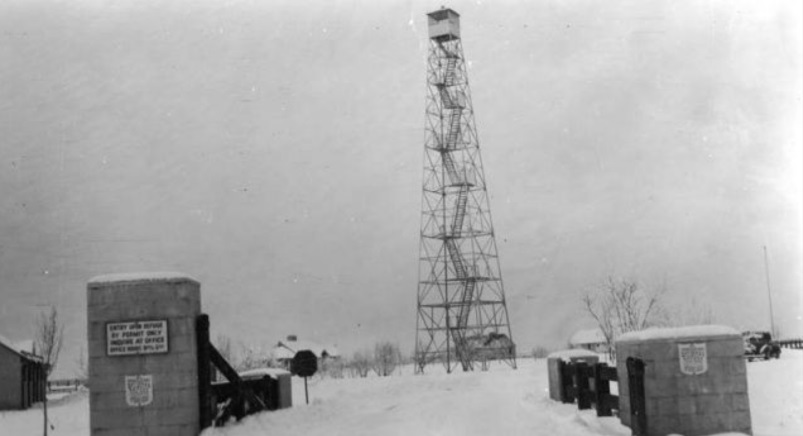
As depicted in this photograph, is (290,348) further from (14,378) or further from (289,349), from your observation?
(14,378)

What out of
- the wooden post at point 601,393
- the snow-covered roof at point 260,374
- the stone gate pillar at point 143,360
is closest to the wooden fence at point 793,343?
the wooden post at point 601,393

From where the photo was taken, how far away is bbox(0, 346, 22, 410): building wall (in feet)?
148

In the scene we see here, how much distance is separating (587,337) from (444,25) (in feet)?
227

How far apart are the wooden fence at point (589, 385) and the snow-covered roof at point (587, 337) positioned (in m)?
85.8

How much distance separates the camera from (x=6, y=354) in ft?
152

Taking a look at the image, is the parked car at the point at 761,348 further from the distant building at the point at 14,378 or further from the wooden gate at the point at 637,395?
the distant building at the point at 14,378

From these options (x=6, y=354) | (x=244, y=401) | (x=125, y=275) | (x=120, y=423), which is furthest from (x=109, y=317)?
(x=6, y=354)

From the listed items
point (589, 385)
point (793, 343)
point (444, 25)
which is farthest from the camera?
point (793, 343)

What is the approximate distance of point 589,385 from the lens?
55.2 feet

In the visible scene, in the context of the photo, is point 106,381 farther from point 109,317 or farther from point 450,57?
point 450,57

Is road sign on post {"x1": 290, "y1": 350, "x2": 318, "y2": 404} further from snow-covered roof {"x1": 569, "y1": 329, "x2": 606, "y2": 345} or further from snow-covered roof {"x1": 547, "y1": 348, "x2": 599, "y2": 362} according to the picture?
snow-covered roof {"x1": 569, "y1": 329, "x2": 606, "y2": 345}

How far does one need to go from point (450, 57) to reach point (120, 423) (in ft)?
104

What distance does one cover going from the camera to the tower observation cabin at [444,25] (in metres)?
42.4

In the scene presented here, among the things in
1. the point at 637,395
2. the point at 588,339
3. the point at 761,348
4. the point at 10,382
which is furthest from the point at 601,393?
the point at 588,339
